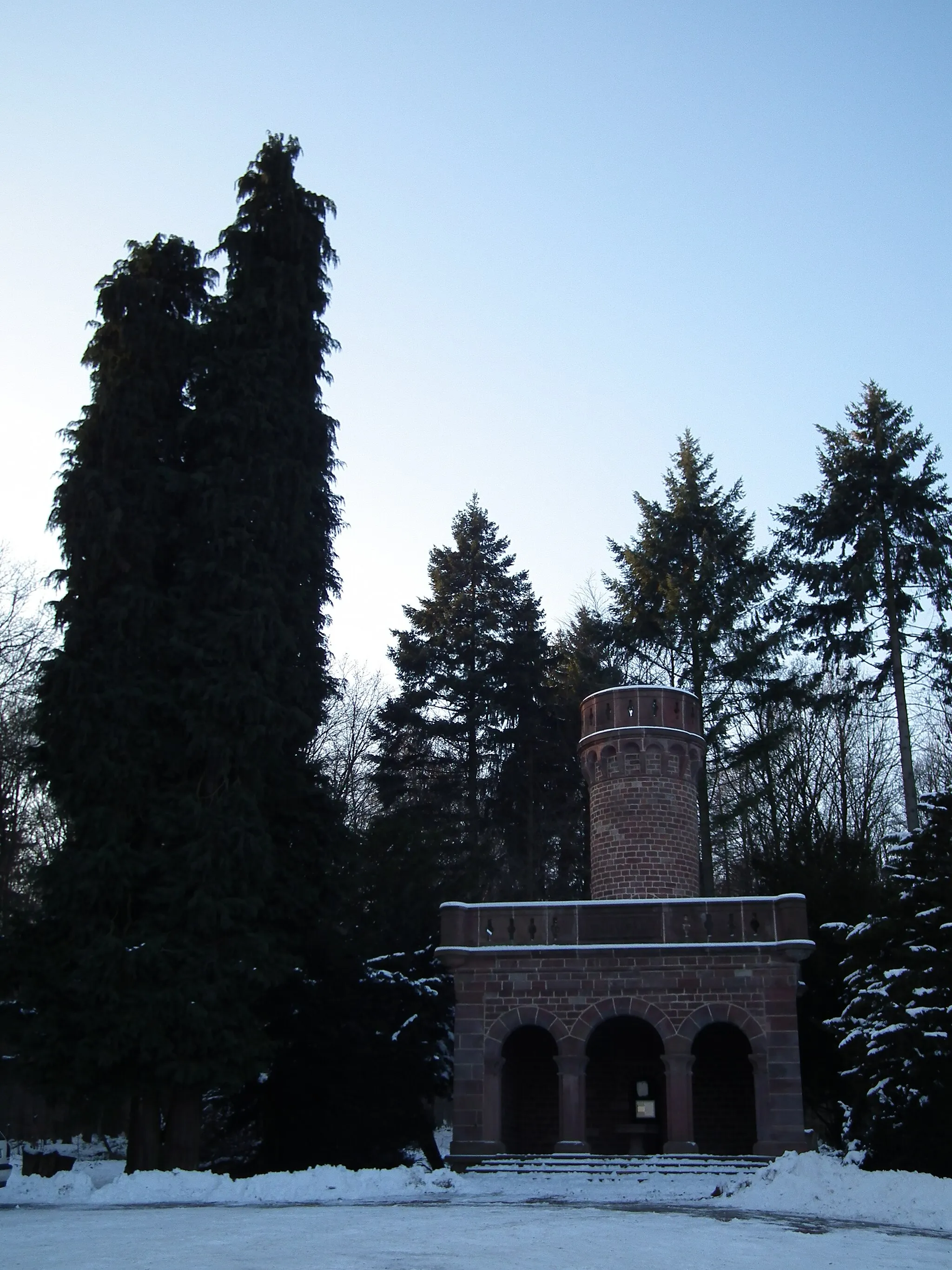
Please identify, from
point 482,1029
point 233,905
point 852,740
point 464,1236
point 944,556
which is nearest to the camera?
point 464,1236

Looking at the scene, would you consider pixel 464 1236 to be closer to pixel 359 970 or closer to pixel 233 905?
pixel 233 905

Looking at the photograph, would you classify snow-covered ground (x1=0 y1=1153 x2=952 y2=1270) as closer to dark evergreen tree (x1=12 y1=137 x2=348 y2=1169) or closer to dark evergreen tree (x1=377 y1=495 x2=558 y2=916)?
dark evergreen tree (x1=12 y1=137 x2=348 y2=1169)

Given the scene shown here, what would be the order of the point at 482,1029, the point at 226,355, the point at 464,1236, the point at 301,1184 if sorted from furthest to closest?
1. the point at 226,355
2. the point at 482,1029
3. the point at 301,1184
4. the point at 464,1236

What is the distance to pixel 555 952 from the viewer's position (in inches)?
846

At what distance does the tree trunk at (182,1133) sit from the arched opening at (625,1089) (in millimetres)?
6865

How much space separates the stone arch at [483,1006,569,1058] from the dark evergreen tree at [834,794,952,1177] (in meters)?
4.81

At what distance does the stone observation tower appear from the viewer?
67.5ft

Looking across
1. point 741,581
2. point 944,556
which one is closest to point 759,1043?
point 944,556

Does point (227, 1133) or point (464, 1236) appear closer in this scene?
point (464, 1236)

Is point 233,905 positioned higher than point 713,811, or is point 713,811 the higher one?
point 713,811

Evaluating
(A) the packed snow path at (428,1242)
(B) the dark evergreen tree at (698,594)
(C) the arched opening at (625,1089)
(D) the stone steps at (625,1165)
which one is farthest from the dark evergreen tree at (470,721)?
(A) the packed snow path at (428,1242)

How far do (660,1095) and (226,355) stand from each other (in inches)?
614

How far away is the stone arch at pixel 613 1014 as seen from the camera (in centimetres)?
2097

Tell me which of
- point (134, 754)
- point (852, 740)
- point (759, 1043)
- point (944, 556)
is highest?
point (944, 556)
